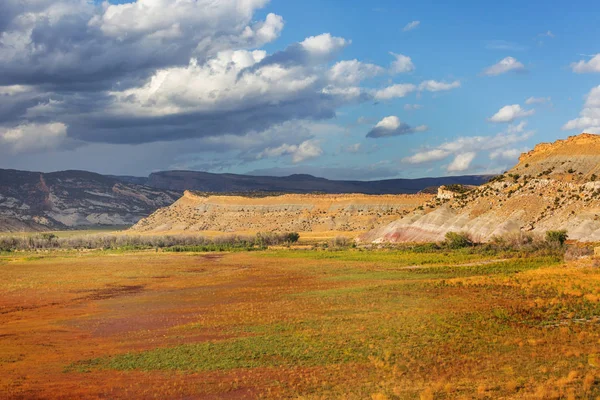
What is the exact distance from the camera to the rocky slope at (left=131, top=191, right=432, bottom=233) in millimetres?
136625

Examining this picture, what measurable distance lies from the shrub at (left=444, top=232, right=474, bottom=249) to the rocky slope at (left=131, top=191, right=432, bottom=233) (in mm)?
49286

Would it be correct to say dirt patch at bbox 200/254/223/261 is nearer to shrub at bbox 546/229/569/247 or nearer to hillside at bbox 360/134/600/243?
hillside at bbox 360/134/600/243

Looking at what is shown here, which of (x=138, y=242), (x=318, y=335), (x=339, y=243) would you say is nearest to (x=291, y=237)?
(x=339, y=243)

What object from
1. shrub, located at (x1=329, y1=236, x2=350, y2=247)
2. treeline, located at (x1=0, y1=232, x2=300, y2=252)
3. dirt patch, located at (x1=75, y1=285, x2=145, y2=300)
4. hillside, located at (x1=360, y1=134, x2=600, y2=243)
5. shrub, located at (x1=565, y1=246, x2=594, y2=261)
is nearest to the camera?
dirt patch, located at (x1=75, y1=285, x2=145, y2=300)

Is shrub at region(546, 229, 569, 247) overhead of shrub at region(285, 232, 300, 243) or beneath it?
overhead

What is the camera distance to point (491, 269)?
5300 cm

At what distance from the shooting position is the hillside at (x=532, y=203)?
225 feet

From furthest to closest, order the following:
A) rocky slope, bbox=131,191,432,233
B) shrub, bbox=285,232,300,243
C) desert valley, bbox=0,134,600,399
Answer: rocky slope, bbox=131,191,432,233
shrub, bbox=285,232,300,243
desert valley, bbox=0,134,600,399

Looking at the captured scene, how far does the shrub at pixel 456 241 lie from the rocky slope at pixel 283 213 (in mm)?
49286

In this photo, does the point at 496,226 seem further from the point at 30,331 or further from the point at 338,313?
the point at 30,331

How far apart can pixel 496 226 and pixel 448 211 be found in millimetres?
12707

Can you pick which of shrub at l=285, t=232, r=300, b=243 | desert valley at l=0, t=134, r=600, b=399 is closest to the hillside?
desert valley at l=0, t=134, r=600, b=399

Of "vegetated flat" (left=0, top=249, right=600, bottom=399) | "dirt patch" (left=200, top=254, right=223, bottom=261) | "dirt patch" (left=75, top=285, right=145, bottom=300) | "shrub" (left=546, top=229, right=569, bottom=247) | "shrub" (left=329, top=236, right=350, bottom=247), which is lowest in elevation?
"dirt patch" (left=200, top=254, right=223, bottom=261)

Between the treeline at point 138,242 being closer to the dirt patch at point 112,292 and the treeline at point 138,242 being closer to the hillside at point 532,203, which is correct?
the hillside at point 532,203
